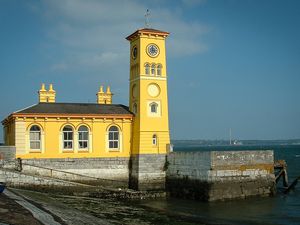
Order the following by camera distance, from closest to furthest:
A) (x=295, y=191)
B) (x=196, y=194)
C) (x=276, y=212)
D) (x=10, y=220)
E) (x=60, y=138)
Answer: (x=10, y=220), (x=276, y=212), (x=196, y=194), (x=60, y=138), (x=295, y=191)

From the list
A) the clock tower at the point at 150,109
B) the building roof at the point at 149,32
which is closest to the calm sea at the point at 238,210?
the clock tower at the point at 150,109

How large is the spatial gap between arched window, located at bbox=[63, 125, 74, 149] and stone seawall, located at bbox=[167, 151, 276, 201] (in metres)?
9.06

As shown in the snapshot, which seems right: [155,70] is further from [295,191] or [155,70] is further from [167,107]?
[295,191]

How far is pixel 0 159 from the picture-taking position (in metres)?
35.4

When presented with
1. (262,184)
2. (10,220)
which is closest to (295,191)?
(262,184)

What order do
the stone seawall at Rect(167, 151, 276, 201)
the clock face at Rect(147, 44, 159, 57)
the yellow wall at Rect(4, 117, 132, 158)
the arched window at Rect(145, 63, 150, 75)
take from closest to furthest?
the stone seawall at Rect(167, 151, 276, 201) < the yellow wall at Rect(4, 117, 132, 158) < the arched window at Rect(145, 63, 150, 75) < the clock face at Rect(147, 44, 159, 57)

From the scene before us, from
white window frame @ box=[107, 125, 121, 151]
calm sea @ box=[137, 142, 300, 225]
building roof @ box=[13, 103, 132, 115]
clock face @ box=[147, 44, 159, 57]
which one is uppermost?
clock face @ box=[147, 44, 159, 57]

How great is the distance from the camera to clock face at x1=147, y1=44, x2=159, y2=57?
39781 millimetres

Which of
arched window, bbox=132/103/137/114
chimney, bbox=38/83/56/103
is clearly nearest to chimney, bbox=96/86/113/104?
chimney, bbox=38/83/56/103

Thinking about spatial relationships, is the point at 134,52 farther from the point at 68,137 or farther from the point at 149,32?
the point at 68,137

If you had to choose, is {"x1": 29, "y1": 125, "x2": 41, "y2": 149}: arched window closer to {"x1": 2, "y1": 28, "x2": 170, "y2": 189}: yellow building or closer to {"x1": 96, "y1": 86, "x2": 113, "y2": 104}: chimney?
{"x1": 2, "y1": 28, "x2": 170, "y2": 189}: yellow building

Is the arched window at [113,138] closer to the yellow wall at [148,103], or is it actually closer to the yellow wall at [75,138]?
the yellow wall at [75,138]

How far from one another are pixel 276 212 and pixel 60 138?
59.9 feet

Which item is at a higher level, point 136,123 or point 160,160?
point 136,123
